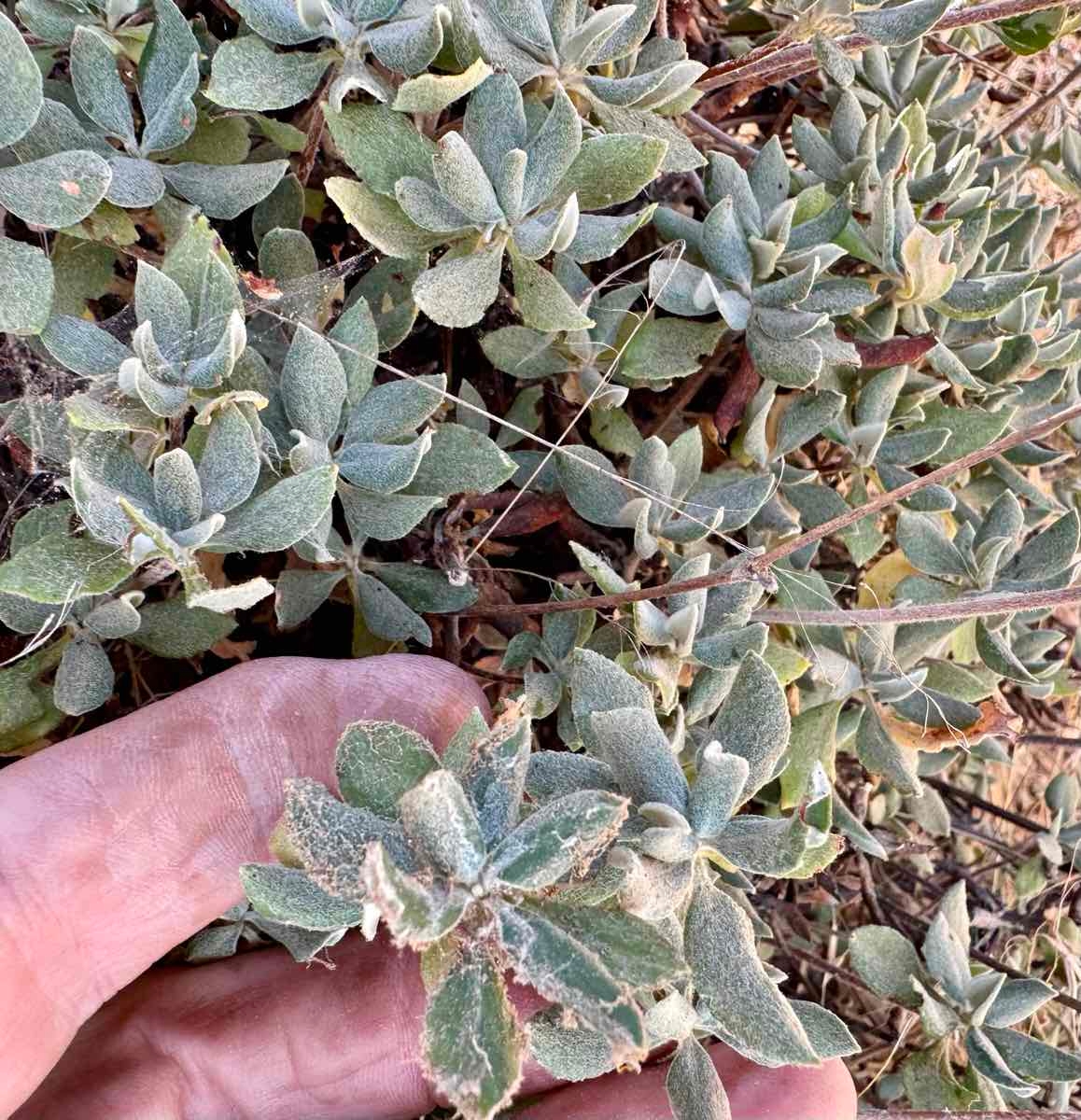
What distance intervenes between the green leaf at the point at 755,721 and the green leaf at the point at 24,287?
30.9 inches

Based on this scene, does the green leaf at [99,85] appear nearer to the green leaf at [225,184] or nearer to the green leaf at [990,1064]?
the green leaf at [225,184]

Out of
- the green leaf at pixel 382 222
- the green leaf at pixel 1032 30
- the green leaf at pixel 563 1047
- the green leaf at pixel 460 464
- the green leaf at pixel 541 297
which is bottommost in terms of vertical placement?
the green leaf at pixel 563 1047

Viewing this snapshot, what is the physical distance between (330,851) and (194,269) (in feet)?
2.03

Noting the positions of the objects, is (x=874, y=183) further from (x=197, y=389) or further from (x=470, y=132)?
(x=197, y=389)

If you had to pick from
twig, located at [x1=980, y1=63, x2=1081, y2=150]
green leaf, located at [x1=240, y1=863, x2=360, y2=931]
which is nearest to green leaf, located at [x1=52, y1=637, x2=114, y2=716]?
green leaf, located at [x1=240, y1=863, x2=360, y2=931]

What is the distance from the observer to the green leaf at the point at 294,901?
854 mm

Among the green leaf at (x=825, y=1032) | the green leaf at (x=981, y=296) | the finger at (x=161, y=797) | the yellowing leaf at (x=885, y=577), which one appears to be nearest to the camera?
the green leaf at (x=825, y=1032)

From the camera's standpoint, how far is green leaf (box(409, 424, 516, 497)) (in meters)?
1.16

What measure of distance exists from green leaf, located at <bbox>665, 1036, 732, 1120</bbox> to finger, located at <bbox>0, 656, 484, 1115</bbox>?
1.47 ft

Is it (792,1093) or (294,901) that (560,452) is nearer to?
(294,901)

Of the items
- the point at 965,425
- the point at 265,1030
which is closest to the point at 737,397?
the point at 965,425

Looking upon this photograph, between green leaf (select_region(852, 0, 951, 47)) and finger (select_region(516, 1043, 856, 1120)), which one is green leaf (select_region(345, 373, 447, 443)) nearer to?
green leaf (select_region(852, 0, 951, 47))

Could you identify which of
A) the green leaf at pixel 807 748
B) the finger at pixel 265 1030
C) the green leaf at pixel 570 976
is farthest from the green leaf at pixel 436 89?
the finger at pixel 265 1030

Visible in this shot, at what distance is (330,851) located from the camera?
0.80 m
